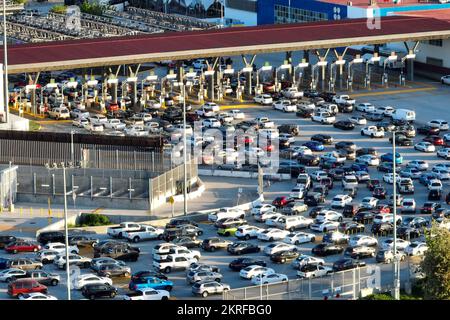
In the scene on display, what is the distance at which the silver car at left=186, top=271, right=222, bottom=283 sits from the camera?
3706 cm

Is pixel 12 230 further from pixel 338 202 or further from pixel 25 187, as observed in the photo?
pixel 338 202

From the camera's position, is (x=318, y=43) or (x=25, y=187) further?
(x=318, y=43)

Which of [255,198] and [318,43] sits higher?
[318,43]

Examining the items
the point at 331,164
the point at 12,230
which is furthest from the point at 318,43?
the point at 12,230

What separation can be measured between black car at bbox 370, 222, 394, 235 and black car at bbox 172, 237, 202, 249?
6.03 metres

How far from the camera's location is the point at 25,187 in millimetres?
49219

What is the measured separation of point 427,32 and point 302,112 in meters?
11.6

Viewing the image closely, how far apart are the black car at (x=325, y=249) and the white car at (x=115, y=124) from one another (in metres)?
21.2

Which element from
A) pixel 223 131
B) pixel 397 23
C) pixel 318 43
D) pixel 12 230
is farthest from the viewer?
pixel 397 23

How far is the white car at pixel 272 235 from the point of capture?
142 feet

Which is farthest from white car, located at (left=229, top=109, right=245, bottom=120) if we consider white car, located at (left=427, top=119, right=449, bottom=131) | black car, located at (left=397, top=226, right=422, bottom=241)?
black car, located at (left=397, top=226, right=422, bottom=241)

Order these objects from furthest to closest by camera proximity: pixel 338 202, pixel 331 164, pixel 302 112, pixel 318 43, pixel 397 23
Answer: pixel 397 23 → pixel 318 43 → pixel 302 112 → pixel 331 164 → pixel 338 202

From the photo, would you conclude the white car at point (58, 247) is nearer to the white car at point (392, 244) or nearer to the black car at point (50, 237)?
the black car at point (50, 237)

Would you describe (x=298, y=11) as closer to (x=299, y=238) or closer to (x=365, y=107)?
(x=365, y=107)
